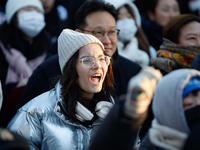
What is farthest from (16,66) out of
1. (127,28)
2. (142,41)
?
(142,41)

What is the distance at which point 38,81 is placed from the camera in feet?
11.1

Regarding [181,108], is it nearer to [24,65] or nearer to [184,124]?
[184,124]

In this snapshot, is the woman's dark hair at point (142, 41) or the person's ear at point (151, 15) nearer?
the woman's dark hair at point (142, 41)

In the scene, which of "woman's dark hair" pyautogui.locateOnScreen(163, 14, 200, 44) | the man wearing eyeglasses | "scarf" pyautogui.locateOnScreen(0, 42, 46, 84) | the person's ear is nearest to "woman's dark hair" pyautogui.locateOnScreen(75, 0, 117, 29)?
the man wearing eyeglasses

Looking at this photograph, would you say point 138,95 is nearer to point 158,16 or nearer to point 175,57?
point 175,57

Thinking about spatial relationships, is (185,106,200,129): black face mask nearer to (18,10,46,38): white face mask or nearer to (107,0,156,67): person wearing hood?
(107,0,156,67): person wearing hood

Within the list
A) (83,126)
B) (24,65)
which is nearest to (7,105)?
(24,65)

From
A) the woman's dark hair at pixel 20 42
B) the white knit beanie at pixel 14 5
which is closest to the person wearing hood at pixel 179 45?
the woman's dark hair at pixel 20 42

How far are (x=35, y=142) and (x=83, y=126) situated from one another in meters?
0.42

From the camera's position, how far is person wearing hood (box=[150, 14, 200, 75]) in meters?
3.34

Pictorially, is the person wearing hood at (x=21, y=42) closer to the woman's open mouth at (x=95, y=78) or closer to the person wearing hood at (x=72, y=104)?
the person wearing hood at (x=72, y=104)

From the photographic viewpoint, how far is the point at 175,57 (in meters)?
3.39

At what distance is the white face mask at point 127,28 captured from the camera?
15.0ft

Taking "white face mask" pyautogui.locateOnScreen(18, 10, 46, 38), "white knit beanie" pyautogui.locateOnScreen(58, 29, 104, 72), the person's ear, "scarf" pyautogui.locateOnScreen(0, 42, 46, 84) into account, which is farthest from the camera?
the person's ear
